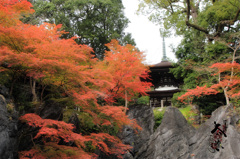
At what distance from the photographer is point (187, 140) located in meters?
9.05

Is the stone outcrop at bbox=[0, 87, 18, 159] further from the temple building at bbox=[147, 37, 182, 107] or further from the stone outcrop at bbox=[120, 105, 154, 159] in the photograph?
the temple building at bbox=[147, 37, 182, 107]

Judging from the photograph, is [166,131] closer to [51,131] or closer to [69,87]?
[69,87]

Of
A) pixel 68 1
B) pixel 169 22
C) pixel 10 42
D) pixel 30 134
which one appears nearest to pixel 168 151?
pixel 30 134

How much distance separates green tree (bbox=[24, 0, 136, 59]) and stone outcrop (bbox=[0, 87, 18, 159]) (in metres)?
14.3

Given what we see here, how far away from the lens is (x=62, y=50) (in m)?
5.71

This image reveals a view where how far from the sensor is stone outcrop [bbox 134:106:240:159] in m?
7.13

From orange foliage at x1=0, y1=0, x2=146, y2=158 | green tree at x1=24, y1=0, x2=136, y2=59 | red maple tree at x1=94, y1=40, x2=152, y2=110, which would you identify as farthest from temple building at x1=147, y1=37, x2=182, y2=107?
orange foliage at x1=0, y1=0, x2=146, y2=158

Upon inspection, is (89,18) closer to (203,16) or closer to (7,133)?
(203,16)

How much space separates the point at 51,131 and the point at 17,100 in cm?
222

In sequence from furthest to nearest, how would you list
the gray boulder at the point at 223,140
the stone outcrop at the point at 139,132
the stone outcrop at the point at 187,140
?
the stone outcrop at the point at 139,132, the stone outcrop at the point at 187,140, the gray boulder at the point at 223,140

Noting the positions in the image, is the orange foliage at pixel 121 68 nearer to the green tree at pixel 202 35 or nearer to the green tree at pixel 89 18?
the green tree at pixel 202 35

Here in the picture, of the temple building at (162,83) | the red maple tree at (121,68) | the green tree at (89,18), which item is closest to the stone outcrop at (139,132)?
the red maple tree at (121,68)

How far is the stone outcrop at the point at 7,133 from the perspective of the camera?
14.6ft

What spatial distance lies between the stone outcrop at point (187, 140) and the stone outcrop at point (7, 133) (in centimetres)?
666
